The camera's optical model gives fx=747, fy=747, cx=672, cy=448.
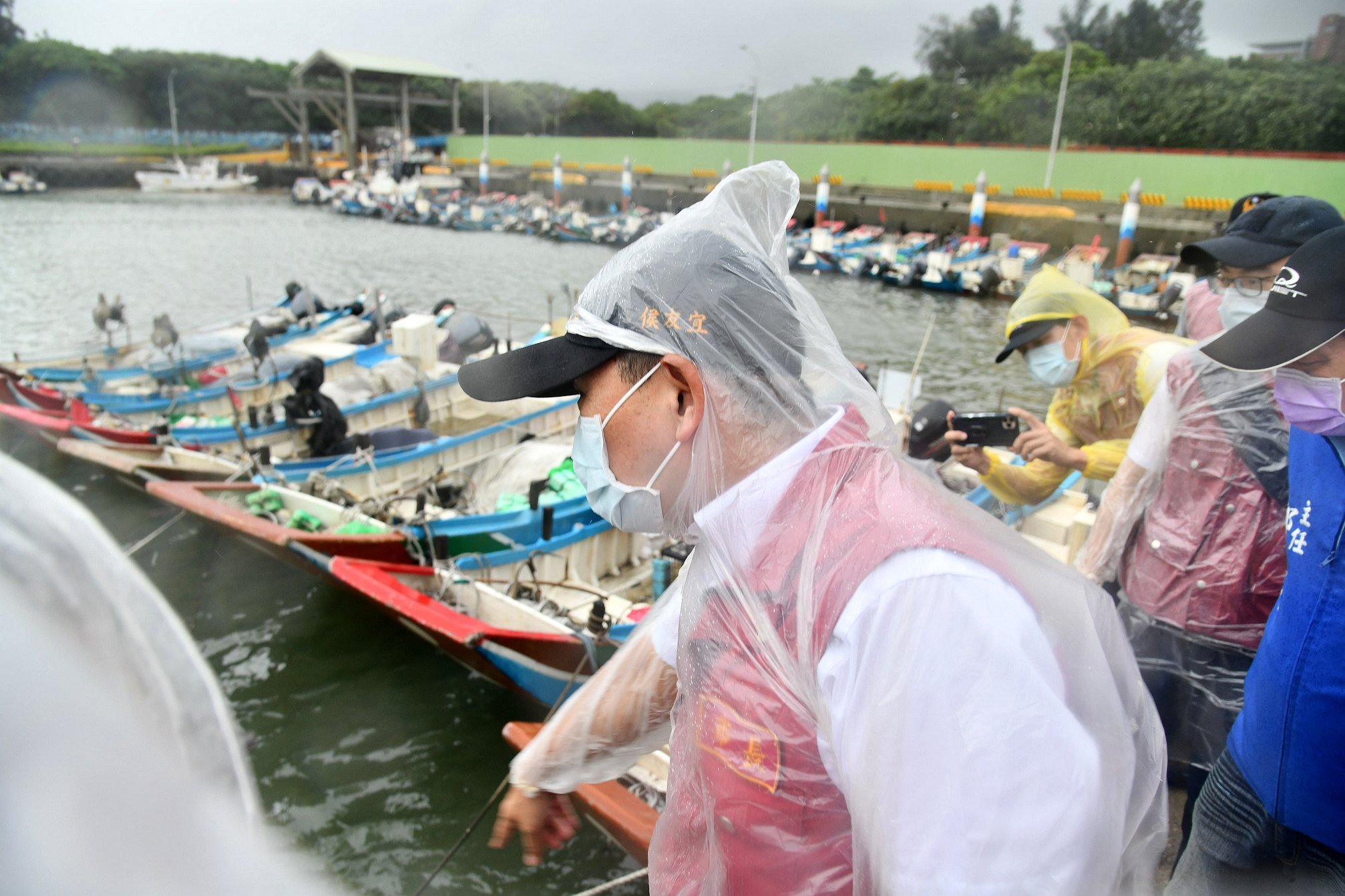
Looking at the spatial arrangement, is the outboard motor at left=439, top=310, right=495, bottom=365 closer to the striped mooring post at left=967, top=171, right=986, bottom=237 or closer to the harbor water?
the harbor water

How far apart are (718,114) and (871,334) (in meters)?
18.2

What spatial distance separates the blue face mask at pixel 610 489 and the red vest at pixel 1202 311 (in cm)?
265

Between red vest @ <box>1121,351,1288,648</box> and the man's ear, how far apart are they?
1818 millimetres

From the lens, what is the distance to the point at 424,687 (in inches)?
235

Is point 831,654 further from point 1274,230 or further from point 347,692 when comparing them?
point 347,692

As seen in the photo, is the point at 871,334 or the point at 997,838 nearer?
the point at 997,838

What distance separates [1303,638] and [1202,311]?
2379 mm

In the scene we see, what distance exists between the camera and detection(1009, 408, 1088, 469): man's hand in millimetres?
2654

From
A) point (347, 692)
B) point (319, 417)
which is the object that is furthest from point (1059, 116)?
point (347, 692)

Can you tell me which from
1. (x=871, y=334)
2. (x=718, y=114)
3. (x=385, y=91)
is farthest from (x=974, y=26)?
(x=385, y=91)

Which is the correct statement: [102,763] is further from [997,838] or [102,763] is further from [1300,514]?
[1300,514]

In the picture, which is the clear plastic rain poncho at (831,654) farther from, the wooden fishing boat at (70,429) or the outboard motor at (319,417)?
the wooden fishing boat at (70,429)

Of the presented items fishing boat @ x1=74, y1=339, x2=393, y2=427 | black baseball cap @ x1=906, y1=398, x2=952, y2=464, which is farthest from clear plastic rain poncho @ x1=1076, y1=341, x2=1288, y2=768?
fishing boat @ x1=74, y1=339, x2=393, y2=427

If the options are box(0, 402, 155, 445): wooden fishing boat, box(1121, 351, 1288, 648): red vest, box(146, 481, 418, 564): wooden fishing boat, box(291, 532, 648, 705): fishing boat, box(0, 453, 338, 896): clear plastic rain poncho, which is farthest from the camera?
box(0, 402, 155, 445): wooden fishing boat
